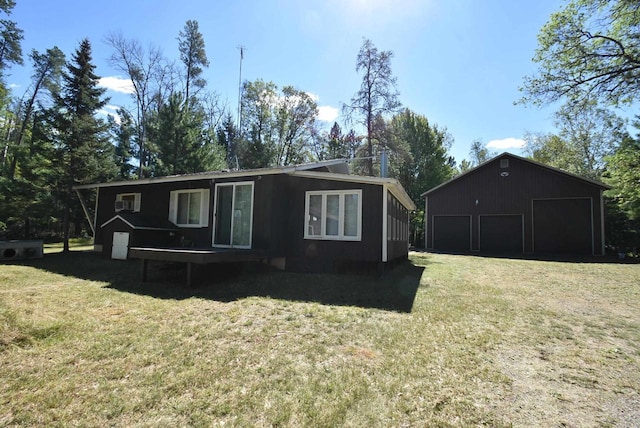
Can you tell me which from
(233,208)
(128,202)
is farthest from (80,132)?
(233,208)

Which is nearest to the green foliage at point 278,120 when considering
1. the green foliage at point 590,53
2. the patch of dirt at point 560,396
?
→ the green foliage at point 590,53

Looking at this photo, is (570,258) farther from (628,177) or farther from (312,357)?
(312,357)

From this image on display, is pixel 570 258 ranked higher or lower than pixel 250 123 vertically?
lower

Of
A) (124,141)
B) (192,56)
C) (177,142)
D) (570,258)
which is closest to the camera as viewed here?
(570,258)

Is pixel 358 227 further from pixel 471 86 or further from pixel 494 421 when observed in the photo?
pixel 471 86

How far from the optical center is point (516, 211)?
1694 centimetres

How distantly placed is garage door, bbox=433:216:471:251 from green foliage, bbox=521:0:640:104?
7.26 meters

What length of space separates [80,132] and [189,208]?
7.33m

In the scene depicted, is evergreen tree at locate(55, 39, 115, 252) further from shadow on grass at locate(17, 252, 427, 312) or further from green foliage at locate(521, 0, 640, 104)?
green foliage at locate(521, 0, 640, 104)

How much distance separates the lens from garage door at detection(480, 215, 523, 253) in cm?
1700

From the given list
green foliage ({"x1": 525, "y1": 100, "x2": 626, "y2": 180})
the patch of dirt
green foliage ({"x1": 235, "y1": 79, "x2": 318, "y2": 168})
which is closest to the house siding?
the patch of dirt

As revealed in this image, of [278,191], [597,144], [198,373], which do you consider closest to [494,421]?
[198,373]

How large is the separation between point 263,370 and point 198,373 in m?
0.60

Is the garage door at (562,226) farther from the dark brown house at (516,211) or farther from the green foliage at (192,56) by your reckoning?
the green foliage at (192,56)
